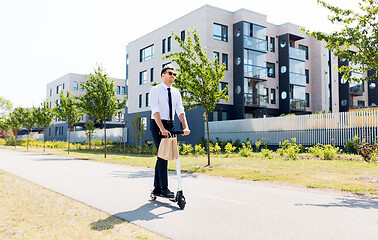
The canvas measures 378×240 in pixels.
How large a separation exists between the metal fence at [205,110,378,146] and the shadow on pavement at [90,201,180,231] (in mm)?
15141

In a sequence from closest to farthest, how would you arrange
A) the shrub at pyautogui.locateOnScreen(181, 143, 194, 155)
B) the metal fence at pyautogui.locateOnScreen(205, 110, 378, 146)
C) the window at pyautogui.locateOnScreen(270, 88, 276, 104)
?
the metal fence at pyautogui.locateOnScreen(205, 110, 378, 146) < the shrub at pyautogui.locateOnScreen(181, 143, 194, 155) < the window at pyautogui.locateOnScreen(270, 88, 276, 104)

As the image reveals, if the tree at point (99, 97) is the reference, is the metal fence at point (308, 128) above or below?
below

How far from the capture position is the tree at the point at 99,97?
20312mm

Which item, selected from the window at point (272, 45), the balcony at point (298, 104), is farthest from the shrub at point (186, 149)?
the window at point (272, 45)

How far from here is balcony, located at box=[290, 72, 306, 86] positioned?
3388 cm

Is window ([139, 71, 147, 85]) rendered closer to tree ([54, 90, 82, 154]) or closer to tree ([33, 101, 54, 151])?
tree ([33, 101, 54, 151])

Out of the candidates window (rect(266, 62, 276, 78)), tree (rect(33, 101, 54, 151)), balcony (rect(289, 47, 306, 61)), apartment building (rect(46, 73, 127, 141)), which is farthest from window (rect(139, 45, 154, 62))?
apartment building (rect(46, 73, 127, 141))

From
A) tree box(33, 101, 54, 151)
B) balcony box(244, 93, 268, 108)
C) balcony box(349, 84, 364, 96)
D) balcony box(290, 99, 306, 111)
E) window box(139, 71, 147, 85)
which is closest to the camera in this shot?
balcony box(244, 93, 268, 108)

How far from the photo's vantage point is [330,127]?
1958 cm

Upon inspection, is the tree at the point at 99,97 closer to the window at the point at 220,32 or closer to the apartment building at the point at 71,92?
the window at the point at 220,32

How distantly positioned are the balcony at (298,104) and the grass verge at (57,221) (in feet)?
101

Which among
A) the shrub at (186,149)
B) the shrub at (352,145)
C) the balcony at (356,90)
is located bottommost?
the shrub at (186,149)

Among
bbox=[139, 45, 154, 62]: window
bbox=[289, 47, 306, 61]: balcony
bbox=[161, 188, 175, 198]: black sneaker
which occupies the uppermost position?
bbox=[139, 45, 154, 62]: window

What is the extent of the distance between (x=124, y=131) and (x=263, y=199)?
114 ft
